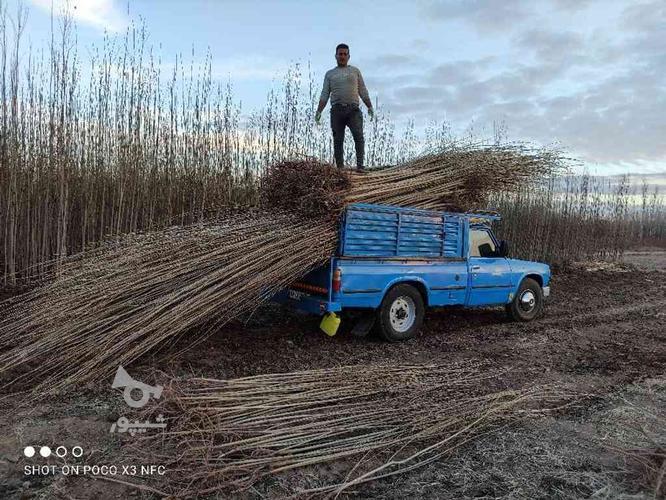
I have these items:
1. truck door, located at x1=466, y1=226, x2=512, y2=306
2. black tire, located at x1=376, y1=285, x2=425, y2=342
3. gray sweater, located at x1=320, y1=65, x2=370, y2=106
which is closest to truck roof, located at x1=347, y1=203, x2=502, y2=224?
truck door, located at x1=466, y1=226, x2=512, y2=306

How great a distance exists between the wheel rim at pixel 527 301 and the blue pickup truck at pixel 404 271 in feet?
1.15

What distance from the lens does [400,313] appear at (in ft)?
21.4

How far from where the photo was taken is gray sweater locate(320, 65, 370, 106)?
7.99 metres

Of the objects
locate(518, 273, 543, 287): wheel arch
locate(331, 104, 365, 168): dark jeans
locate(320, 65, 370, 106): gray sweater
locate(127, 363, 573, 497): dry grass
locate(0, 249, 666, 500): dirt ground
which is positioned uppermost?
locate(320, 65, 370, 106): gray sweater

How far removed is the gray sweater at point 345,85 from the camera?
799 centimetres

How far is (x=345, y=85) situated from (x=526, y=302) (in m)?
4.46

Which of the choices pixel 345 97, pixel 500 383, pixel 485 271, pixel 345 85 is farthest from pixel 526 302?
pixel 345 85

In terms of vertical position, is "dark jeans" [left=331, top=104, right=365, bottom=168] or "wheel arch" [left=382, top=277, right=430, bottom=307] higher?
"dark jeans" [left=331, top=104, right=365, bottom=168]

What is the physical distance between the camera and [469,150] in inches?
289

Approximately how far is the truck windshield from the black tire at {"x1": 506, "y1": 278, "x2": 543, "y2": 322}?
0.90 metres

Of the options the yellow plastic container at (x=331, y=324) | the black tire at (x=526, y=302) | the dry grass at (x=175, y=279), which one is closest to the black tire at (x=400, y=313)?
the yellow plastic container at (x=331, y=324)

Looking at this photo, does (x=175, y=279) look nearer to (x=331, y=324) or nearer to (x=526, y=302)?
(x=331, y=324)

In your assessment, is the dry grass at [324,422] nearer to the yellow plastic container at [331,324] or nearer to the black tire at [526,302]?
the yellow plastic container at [331,324]

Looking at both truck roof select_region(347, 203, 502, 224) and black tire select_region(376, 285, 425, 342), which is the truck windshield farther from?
black tire select_region(376, 285, 425, 342)
